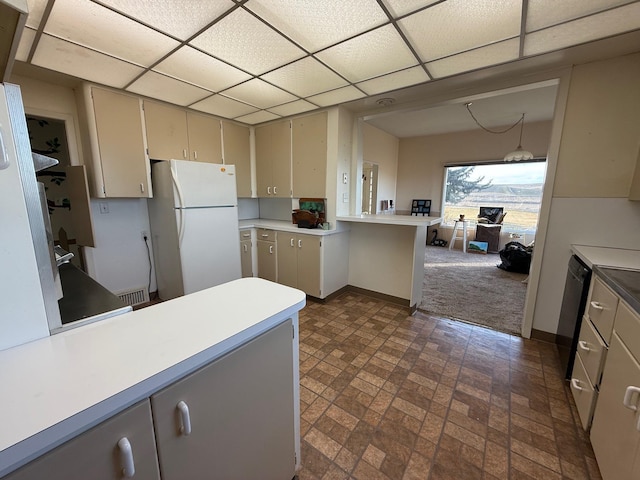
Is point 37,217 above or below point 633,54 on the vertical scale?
below

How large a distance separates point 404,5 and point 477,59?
3.02 feet

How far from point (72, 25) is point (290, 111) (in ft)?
6.65

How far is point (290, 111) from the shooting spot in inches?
128

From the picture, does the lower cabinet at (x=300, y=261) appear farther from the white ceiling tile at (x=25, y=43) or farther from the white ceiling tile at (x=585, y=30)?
the white ceiling tile at (x=25, y=43)

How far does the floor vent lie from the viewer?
3.18 m

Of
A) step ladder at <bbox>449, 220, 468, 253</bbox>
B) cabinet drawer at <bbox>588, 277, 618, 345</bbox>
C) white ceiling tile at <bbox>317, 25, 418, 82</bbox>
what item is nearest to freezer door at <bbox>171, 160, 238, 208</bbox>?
white ceiling tile at <bbox>317, 25, 418, 82</bbox>

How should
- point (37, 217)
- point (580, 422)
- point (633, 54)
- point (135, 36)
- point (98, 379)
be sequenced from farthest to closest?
1. point (633, 54)
2. point (135, 36)
3. point (580, 422)
4. point (37, 217)
5. point (98, 379)

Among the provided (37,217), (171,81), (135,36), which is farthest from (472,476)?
(171,81)

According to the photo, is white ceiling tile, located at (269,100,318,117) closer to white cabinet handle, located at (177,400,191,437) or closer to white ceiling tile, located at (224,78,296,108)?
white ceiling tile, located at (224,78,296,108)

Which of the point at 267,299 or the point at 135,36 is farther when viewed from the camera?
the point at 135,36

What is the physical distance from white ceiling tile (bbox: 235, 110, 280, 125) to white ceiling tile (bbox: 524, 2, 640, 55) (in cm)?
262

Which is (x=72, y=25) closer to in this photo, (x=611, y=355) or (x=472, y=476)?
(x=472, y=476)

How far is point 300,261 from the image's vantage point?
3287mm

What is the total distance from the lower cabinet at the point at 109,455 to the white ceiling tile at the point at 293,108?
3014mm
